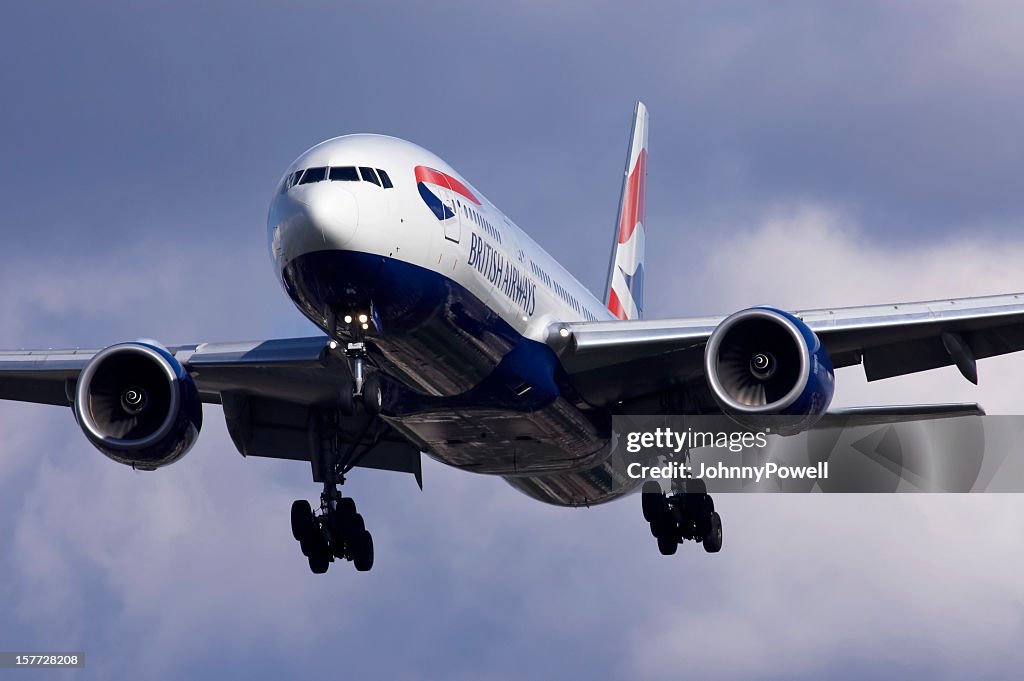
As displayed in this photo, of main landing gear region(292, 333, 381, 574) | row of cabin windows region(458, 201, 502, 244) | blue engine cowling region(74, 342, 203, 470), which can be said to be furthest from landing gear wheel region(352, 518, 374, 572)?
row of cabin windows region(458, 201, 502, 244)

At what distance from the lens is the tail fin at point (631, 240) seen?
149ft

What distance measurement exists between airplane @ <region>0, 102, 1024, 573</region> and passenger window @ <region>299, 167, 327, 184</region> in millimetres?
35

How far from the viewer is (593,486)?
33.6 metres

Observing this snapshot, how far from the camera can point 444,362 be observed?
26.3 metres

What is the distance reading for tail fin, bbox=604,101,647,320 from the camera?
1790 inches

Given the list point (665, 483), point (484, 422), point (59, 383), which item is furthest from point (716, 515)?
point (59, 383)

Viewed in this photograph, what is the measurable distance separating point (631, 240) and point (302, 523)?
19026mm

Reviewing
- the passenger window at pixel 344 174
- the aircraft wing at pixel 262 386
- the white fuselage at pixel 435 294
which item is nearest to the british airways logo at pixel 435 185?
the white fuselage at pixel 435 294

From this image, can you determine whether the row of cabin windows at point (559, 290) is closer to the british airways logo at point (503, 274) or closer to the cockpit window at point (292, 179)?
the british airways logo at point (503, 274)

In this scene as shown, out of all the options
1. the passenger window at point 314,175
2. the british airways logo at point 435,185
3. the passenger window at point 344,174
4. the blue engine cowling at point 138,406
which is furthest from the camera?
the blue engine cowling at point 138,406

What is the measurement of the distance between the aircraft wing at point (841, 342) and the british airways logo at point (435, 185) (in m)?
3.70

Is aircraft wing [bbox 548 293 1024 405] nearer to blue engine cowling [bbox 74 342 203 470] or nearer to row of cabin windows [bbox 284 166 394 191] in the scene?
row of cabin windows [bbox 284 166 394 191]

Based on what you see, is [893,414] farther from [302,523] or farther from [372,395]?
[302,523]

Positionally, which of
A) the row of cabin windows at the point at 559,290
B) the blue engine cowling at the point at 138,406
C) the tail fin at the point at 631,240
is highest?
the tail fin at the point at 631,240
